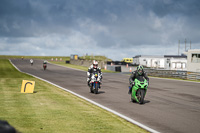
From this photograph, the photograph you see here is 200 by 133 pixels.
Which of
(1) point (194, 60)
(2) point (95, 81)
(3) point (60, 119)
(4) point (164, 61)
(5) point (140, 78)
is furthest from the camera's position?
(4) point (164, 61)

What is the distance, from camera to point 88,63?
2373 inches

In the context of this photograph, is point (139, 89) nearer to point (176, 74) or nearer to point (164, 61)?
point (176, 74)

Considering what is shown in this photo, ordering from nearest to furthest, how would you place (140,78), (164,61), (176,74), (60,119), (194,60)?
(60,119) → (140,78) → (176,74) → (194,60) → (164,61)

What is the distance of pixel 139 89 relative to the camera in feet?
37.6

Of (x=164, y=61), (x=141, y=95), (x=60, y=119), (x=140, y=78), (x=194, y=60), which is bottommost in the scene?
(x=60, y=119)

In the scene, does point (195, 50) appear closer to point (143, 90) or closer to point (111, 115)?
point (143, 90)

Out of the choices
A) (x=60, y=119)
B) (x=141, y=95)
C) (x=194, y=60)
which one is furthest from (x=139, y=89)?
(x=194, y=60)

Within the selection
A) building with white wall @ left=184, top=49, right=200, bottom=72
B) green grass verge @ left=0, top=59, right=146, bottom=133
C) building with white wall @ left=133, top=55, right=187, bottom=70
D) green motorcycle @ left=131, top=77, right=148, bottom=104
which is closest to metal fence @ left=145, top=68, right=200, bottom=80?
building with white wall @ left=184, top=49, right=200, bottom=72

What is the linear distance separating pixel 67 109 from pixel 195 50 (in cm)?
3968

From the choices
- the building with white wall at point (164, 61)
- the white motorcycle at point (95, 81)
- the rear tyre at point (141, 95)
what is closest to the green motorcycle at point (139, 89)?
the rear tyre at point (141, 95)

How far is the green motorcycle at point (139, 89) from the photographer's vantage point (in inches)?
445

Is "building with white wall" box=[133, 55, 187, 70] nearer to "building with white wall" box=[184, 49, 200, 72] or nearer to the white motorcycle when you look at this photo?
"building with white wall" box=[184, 49, 200, 72]

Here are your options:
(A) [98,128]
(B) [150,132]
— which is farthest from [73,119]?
(B) [150,132]

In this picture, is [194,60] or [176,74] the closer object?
[176,74]
